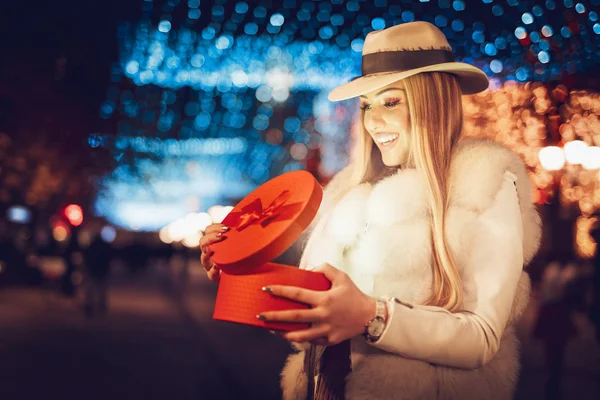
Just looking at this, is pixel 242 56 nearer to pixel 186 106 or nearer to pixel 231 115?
pixel 186 106

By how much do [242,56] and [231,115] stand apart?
1690cm

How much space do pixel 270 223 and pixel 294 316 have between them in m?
0.33

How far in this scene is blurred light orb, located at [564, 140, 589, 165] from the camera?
1888 centimetres

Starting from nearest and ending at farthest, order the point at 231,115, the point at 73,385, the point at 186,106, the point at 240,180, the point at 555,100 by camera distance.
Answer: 1. the point at 73,385
2. the point at 555,100
3. the point at 186,106
4. the point at 231,115
5. the point at 240,180

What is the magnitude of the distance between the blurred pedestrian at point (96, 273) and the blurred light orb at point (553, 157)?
11154 mm

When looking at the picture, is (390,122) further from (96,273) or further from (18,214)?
(18,214)

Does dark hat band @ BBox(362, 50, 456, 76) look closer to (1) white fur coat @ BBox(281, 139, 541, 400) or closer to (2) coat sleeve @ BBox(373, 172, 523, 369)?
(1) white fur coat @ BBox(281, 139, 541, 400)

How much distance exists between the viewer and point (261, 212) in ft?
7.43

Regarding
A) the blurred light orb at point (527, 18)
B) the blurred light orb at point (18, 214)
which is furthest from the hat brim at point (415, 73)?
the blurred light orb at point (18, 214)

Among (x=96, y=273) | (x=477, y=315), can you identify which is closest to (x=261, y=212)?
(x=477, y=315)

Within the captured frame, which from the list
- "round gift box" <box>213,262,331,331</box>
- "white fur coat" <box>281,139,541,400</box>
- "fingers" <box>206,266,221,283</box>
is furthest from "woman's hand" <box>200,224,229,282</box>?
"white fur coat" <box>281,139,541,400</box>

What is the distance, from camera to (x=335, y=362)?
2.37 m

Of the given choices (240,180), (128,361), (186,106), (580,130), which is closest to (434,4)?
(128,361)

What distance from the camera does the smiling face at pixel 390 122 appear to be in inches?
99.9
